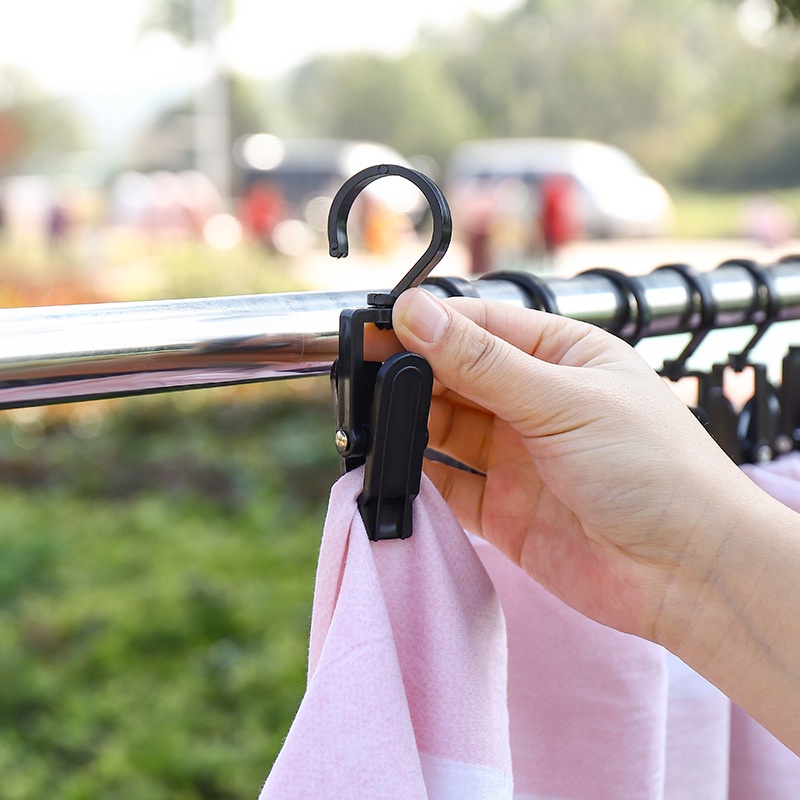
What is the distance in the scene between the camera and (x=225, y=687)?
3115 mm

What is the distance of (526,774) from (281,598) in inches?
115

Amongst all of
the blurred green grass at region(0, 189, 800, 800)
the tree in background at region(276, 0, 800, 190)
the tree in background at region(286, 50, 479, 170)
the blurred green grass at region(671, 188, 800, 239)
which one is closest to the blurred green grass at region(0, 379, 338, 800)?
the blurred green grass at region(0, 189, 800, 800)

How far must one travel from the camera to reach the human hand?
0.71 meters

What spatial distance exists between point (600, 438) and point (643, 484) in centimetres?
4

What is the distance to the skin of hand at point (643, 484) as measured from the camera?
2.33 ft

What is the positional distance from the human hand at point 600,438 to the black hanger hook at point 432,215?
17 mm

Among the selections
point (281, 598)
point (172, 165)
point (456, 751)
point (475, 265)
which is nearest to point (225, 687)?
point (281, 598)

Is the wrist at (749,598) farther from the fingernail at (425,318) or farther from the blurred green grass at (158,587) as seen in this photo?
the blurred green grass at (158,587)

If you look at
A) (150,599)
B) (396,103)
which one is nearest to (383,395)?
(150,599)

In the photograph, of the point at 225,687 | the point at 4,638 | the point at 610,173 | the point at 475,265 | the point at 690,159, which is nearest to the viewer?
the point at 225,687

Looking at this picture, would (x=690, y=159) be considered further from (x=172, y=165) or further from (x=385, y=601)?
(x=385, y=601)

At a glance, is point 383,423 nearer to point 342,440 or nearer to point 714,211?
point 342,440

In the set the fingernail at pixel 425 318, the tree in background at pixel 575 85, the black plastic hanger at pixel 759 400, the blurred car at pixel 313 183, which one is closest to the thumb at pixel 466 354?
the fingernail at pixel 425 318

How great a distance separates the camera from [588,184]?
2073 centimetres
